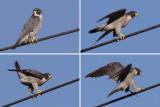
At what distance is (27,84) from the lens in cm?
1247

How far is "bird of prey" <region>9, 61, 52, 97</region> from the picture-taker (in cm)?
1227

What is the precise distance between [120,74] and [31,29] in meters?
2.46

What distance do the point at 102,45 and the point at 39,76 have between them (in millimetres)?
3126

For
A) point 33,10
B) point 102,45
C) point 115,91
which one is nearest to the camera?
point 102,45

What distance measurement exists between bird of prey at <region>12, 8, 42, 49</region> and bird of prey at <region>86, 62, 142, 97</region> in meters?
1.68

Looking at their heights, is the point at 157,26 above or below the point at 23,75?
above

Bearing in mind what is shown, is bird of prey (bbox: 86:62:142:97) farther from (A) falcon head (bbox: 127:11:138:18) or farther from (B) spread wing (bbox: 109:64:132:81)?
(A) falcon head (bbox: 127:11:138:18)

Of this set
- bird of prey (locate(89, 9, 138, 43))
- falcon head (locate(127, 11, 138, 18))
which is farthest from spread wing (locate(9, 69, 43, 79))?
falcon head (locate(127, 11, 138, 18))

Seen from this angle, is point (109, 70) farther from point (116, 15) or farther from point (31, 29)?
point (31, 29)

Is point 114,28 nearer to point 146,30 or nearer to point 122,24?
point 122,24

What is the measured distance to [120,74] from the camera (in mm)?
11805

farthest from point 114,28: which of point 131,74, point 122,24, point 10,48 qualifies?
point 10,48

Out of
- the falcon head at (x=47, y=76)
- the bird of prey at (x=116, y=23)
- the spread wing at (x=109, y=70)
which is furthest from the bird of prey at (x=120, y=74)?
the falcon head at (x=47, y=76)

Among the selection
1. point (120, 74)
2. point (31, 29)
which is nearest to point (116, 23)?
point (120, 74)
